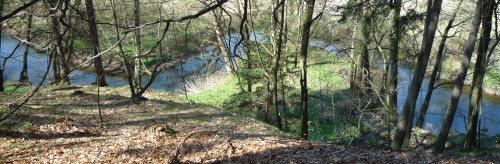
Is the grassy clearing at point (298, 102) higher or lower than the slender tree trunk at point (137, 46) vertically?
lower

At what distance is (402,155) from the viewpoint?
6.60m

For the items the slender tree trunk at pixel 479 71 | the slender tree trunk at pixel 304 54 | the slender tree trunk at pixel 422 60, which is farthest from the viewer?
the slender tree trunk at pixel 479 71

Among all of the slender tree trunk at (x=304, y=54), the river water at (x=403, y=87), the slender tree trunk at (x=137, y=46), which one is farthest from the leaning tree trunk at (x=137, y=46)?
the slender tree trunk at (x=304, y=54)

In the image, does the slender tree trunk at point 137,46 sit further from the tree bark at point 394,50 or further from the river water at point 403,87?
the tree bark at point 394,50

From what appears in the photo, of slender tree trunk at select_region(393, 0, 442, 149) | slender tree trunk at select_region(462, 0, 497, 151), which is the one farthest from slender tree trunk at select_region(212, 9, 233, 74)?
slender tree trunk at select_region(462, 0, 497, 151)

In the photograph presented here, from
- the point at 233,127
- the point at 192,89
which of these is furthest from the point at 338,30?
the point at 233,127

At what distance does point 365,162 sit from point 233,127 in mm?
4272

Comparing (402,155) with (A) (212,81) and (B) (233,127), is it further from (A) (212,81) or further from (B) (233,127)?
(A) (212,81)

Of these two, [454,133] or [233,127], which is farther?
[454,133]

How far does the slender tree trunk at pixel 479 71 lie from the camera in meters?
10.2

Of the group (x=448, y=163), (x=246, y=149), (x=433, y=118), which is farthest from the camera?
(x=433, y=118)

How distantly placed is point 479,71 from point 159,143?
9.05 m

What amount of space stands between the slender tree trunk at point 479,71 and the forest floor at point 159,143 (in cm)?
135

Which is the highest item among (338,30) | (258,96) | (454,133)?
(338,30)
